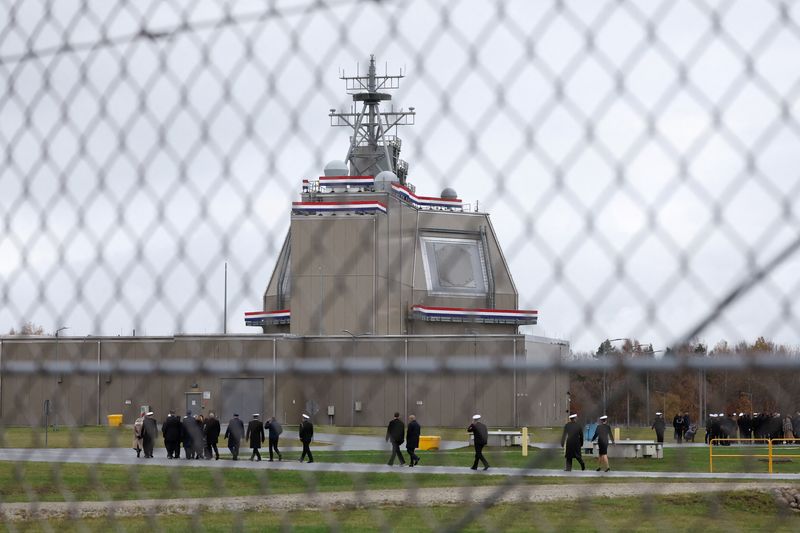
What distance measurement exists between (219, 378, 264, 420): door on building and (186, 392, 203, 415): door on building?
0.08 m

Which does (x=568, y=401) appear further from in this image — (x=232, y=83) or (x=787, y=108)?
(x=232, y=83)

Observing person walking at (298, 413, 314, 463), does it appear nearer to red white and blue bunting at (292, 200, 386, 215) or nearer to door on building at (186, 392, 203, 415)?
door on building at (186, 392, 203, 415)

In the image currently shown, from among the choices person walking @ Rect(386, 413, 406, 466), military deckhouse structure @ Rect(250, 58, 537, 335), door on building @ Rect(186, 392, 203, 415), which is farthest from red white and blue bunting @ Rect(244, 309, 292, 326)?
person walking @ Rect(386, 413, 406, 466)

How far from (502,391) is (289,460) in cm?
94

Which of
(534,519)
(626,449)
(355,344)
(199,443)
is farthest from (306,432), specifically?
(626,449)

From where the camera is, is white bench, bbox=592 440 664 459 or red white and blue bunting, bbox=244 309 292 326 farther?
red white and blue bunting, bbox=244 309 292 326

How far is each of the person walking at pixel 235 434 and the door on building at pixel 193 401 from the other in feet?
0.37

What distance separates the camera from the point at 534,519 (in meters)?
4.35

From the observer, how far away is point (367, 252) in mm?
3100

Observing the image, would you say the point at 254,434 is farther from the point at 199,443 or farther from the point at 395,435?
the point at 395,435

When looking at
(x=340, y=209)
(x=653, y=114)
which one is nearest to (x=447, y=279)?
(x=340, y=209)

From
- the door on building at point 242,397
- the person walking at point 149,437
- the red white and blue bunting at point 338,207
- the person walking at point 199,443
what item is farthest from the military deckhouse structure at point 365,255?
the person walking at point 149,437

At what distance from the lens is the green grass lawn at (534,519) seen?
372cm

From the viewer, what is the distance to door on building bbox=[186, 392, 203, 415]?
3.54 meters
